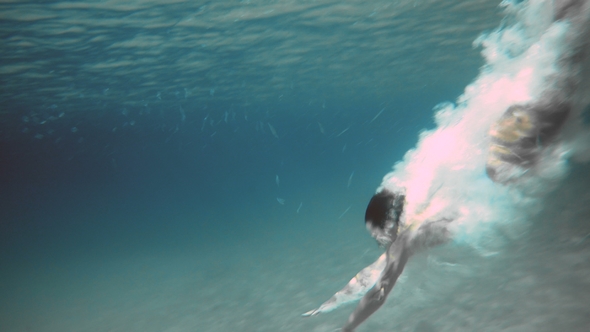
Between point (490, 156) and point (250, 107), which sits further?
point (250, 107)

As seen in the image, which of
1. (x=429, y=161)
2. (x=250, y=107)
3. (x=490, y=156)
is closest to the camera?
(x=490, y=156)

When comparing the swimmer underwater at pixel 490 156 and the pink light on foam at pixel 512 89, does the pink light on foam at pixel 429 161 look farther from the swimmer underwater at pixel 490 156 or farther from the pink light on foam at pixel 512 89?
the pink light on foam at pixel 512 89

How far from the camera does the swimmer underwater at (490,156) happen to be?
317 centimetres

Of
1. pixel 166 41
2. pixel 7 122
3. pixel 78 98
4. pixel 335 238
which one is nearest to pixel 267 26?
pixel 166 41

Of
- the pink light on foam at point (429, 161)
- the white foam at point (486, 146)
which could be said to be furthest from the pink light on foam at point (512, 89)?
the pink light on foam at point (429, 161)

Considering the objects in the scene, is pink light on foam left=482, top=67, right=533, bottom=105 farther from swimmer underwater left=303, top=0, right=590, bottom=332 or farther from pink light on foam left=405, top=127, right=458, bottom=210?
pink light on foam left=405, top=127, right=458, bottom=210

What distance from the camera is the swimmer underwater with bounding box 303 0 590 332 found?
10.4 feet

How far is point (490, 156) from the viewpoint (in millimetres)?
3727

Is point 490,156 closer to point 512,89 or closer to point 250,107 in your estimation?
point 512,89

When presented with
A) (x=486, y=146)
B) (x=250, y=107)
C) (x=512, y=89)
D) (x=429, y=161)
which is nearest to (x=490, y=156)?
(x=486, y=146)

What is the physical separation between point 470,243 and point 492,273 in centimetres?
58

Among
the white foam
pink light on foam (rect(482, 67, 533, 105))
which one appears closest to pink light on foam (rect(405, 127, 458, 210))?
the white foam

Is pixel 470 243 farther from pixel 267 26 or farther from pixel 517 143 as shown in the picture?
pixel 267 26

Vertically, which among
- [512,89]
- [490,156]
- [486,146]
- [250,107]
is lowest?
[490,156]
